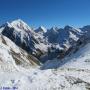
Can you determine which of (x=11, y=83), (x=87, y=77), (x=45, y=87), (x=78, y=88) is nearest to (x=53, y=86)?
(x=45, y=87)

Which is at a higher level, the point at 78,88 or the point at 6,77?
the point at 6,77

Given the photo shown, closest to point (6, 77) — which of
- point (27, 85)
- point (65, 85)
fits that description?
point (27, 85)

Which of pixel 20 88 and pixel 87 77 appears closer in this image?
pixel 20 88

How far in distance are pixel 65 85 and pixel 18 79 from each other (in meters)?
6.28

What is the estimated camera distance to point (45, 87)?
1128 inches

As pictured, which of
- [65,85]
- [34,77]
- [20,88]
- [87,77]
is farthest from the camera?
[87,77]

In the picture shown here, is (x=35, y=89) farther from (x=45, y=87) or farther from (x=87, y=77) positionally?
(x=87, y=77)

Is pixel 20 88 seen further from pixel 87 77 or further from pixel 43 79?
pixel 87 77

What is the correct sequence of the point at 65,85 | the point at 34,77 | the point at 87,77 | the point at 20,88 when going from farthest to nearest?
1. the point at 87,77
2. the point at 34,77
3. the point at 65,85
4. the point at 20,88

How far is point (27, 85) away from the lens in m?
29.0

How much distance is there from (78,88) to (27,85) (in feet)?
21.4

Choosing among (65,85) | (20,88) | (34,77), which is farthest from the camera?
(34,77)

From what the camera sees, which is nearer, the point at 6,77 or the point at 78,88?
the point at 78,88

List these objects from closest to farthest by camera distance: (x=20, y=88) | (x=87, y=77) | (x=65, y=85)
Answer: (x=20, y=88) < (x=65, y=85) < (x=87, y=77)
